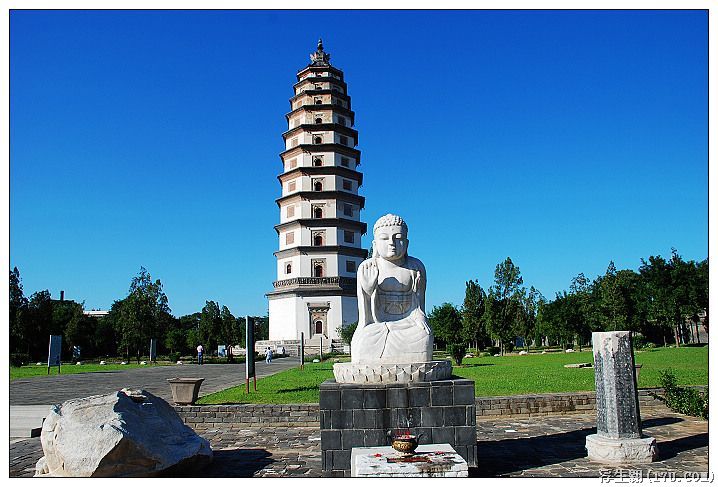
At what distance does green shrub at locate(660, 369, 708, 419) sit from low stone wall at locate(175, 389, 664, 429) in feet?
1.01

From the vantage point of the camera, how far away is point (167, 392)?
15.3 m

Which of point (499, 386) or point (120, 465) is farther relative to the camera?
point (499, 386)

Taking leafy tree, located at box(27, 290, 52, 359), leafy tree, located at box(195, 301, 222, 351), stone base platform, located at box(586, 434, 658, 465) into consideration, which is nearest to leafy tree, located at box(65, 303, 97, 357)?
leafy tree, located at box(27, 290, 52, 359)

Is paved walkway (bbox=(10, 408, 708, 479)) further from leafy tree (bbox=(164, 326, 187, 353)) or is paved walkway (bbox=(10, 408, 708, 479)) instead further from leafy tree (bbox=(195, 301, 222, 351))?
leafy tree (bbox=(164, 326, 187, 353))

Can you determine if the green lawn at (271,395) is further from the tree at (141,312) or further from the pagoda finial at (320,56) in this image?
the pagoda finial at (320,56)

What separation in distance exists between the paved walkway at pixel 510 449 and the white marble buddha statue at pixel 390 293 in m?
1.58

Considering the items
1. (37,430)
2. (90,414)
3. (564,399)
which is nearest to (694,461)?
(564,399)

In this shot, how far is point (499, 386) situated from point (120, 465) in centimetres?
1034

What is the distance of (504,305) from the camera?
44.5 metres

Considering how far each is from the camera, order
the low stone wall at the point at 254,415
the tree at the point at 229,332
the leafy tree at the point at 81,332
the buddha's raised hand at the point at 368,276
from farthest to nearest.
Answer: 1. the tree at the point at 229,332
2. the leafy tree at the point at 81,332
3. the low stone wall at the point at 254,415
4. the buddha's raised hand at the point at 368,276

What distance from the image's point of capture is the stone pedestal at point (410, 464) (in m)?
4.86

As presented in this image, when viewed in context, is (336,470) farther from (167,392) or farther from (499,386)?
(167,392)

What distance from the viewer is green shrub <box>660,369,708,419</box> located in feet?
30.7

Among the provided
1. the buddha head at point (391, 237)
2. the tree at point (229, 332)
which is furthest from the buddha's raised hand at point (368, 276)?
the tree at point (229, 332)
